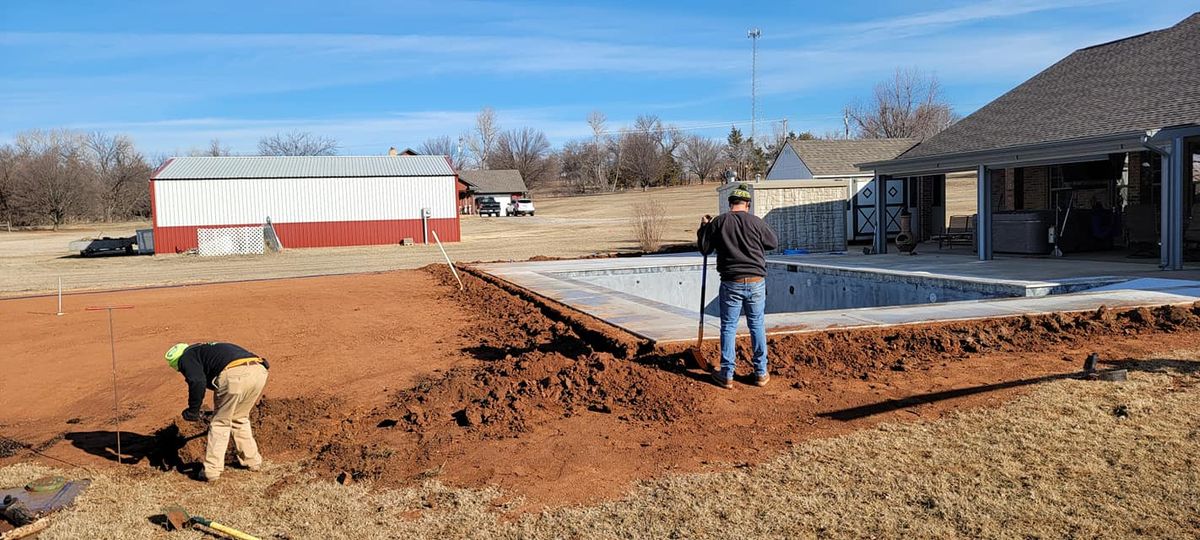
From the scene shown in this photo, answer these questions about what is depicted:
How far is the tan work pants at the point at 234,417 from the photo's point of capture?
581 cm

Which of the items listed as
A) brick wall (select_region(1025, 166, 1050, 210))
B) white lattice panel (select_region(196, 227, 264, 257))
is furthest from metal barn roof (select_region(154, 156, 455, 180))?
brick wall (select_region(1025, 166, 1050, 210))

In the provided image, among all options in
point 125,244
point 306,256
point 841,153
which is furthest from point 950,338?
point 125,244

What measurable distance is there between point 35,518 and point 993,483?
5.45m

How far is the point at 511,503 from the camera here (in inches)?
198

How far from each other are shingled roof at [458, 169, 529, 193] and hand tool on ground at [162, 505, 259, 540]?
71454 mm

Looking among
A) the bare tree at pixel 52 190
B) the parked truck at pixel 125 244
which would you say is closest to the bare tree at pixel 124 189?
the bare tree at pixel 52 190

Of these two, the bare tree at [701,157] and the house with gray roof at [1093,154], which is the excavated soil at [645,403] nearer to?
the house with gray roof at [1093,154]

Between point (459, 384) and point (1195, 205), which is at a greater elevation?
point (1195, 205)

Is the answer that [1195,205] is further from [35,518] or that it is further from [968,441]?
[35,518]

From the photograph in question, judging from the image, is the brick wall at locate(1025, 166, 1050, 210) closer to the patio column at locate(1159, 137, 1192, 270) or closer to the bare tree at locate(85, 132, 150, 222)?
the patio column at locate(1159, 137, 1192, 270)

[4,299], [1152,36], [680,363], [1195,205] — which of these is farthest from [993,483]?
[1152,36]

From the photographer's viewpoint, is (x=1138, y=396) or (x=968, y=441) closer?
(x=968, y=441)

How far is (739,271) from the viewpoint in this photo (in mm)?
7059

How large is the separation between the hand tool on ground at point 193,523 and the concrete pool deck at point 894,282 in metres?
4.45
